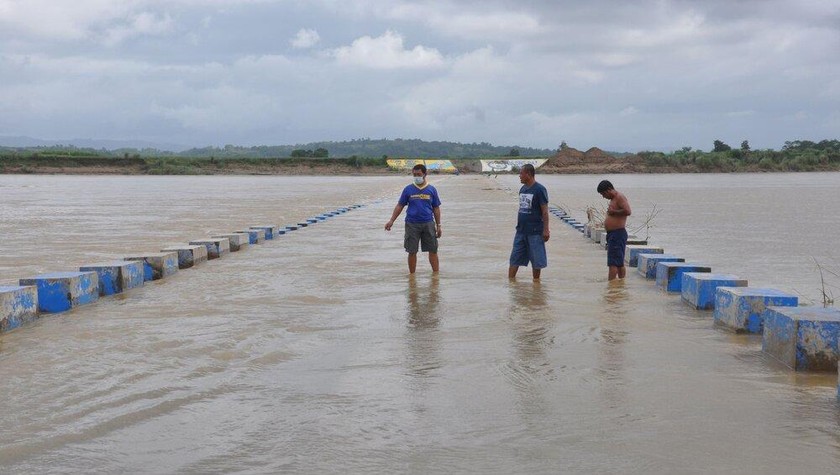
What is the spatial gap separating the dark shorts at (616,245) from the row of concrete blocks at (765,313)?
0.49 metres

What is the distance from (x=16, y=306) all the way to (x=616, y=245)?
681cm

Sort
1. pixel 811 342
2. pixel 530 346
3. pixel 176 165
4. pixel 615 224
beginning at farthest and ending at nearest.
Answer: pixel 176 165 < pixel 615 224 < pixel 530 346 < pixel 811 342

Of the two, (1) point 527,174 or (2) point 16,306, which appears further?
(1) point 527,174

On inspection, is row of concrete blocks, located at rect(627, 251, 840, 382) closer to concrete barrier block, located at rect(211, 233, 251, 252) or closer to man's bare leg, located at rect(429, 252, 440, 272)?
Answer: man's bare leg, located at rect(429, 252, 440, 272)

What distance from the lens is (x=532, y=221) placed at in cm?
1080

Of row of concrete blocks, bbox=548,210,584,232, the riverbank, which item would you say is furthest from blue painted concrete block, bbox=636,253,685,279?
the riverbank

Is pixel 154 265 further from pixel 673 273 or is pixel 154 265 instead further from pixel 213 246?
pixel 673 273

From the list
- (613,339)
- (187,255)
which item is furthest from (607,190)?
(187,255)

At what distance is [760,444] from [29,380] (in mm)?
4708

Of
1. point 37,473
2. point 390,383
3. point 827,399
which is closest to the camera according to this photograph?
point 37,473

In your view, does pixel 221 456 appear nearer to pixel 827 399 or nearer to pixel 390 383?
pixel 390 383

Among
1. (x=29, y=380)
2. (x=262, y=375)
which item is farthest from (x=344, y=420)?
(x=29, y=380)

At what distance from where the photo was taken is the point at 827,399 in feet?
17.9

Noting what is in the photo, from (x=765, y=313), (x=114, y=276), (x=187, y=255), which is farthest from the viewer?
(x=187, y=255)
